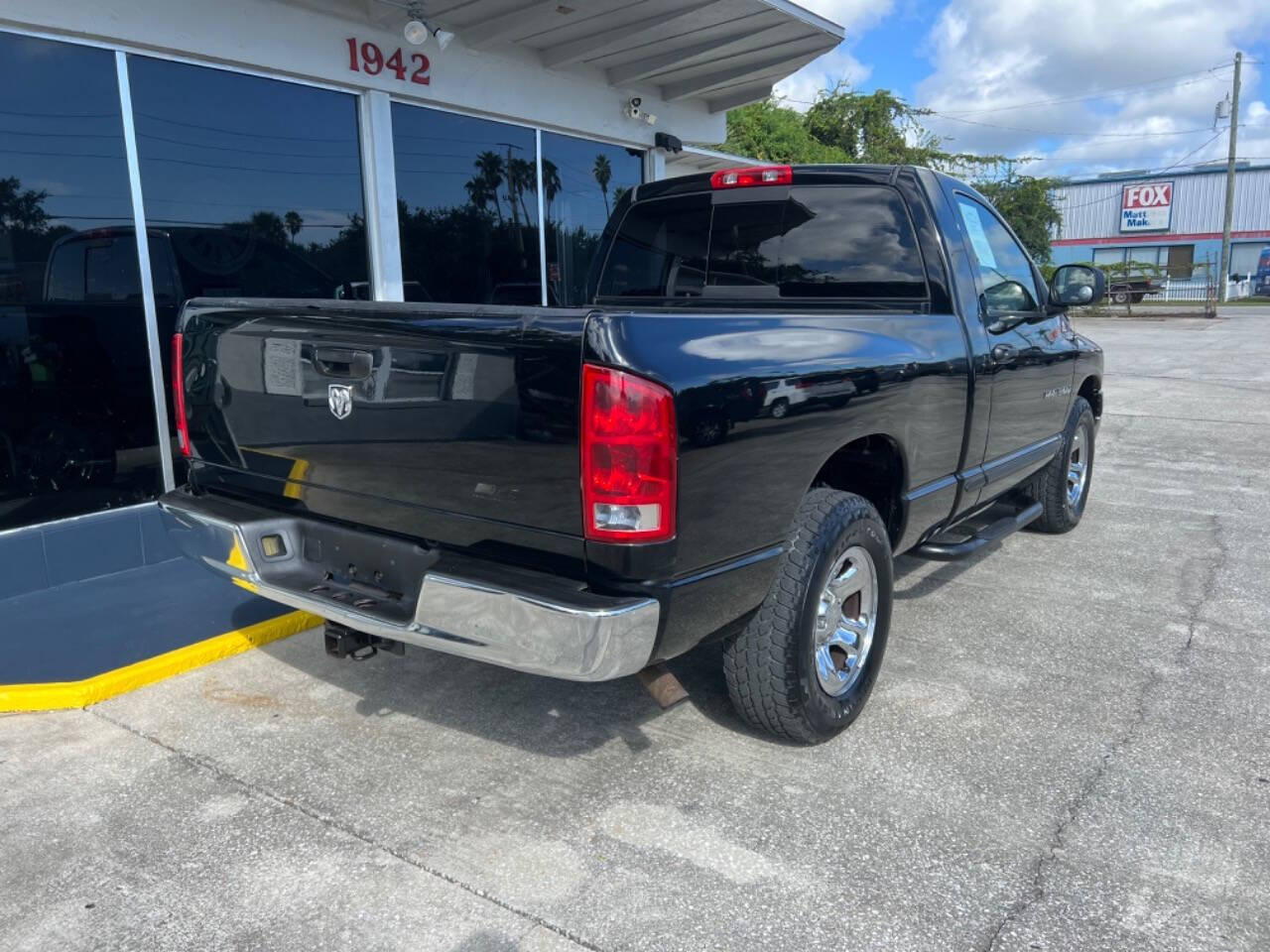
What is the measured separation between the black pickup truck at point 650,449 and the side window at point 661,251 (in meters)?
0.04

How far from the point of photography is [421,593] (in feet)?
8.90

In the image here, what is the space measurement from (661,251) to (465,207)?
11.4ft

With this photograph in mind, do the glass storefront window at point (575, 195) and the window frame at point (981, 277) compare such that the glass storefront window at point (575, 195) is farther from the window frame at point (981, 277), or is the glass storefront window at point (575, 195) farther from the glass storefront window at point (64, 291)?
the window frame at point (981, 277)

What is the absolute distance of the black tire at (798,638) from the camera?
3051 millimetres

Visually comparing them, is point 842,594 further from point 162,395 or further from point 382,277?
point 382,277

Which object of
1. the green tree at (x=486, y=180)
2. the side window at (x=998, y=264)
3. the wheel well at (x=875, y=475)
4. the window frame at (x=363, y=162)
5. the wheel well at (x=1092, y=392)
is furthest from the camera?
the green tree at (x=486, y=180)

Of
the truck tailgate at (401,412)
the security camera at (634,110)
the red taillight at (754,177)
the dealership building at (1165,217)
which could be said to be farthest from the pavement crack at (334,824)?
the dealership building at (1165,217)

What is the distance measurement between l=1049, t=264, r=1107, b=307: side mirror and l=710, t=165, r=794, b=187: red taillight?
179 cm

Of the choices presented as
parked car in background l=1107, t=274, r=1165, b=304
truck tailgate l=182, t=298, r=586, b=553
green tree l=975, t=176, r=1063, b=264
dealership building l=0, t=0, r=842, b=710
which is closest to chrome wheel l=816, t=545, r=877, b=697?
truck tailgate l=182, t=298, r=586, b=553

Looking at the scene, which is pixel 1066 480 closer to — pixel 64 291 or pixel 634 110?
pixel 634 110

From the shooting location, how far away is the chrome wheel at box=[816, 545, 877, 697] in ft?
10.9

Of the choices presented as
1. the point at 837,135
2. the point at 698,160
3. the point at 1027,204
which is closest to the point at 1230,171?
the point at 1027,204

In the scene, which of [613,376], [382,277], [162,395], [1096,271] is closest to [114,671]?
[162,395]

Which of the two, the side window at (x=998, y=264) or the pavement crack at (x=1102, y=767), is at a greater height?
the side window at (x=998, y=264)
